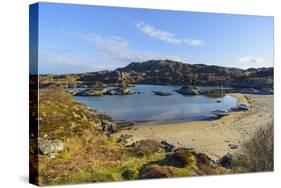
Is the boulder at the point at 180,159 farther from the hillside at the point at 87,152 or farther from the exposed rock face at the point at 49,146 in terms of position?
the exposed rock face at the point at 49,146

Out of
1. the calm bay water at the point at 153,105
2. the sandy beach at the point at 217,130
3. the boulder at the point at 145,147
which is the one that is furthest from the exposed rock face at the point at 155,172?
the calm bay water at the point at 153,105

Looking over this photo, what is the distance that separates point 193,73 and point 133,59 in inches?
48.5

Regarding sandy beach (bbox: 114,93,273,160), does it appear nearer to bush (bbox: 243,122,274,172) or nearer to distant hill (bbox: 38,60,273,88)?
bush (bbox: 243,122,274,172)

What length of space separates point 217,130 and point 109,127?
84.1 inches

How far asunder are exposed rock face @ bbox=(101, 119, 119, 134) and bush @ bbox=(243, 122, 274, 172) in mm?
2664

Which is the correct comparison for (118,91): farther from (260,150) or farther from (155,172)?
(260,150)

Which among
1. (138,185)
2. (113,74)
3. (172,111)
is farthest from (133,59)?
Result: (138,185)

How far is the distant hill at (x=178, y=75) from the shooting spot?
1098 cm

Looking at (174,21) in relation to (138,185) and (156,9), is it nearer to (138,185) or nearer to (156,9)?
(156,9)

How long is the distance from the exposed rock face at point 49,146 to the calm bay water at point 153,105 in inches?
34.3

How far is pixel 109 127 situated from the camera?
10914 millimetres

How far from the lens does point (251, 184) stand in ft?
36.6

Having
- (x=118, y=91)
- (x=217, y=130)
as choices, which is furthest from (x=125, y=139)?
(x=217, y=130)

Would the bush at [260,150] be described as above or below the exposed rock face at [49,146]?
below
